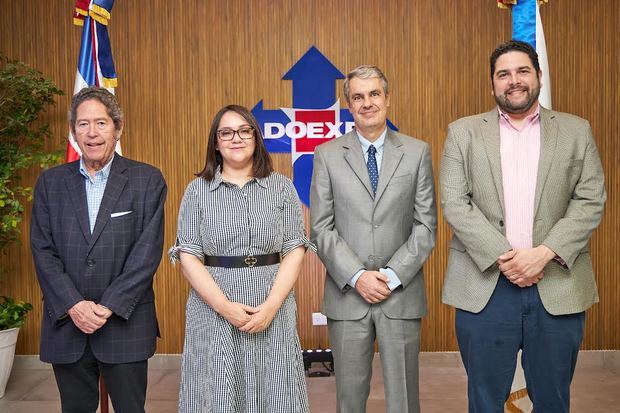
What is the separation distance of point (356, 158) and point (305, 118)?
1834mm

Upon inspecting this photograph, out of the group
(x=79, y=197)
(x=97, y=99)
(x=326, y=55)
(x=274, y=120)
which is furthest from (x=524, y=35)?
(x=79, y=197)

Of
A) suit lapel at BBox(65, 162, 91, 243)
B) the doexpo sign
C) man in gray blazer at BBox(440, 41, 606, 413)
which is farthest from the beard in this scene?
the doexpo sign

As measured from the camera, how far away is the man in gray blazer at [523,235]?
2.47 metres

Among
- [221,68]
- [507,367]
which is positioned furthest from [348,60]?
[507,367]

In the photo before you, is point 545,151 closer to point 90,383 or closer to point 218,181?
point 218,181

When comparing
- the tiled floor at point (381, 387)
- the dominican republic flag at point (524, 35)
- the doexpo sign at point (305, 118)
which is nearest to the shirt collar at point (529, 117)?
the dominican republic flag at point (524, 35)

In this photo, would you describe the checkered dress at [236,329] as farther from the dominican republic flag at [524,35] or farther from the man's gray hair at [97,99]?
the dominican republic flag at [524,35]

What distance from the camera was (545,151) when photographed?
8.21 ft

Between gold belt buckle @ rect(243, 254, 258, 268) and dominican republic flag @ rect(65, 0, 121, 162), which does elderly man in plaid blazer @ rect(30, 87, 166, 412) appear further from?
dominican republic flag @ rect(65, 0, 121, 162)

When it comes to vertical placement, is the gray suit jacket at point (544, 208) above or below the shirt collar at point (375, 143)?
below

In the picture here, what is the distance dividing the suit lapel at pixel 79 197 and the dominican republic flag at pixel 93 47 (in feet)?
3.34

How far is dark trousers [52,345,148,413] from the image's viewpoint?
2.51 metres

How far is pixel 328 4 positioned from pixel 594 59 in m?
1.78

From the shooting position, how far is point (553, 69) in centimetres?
451
